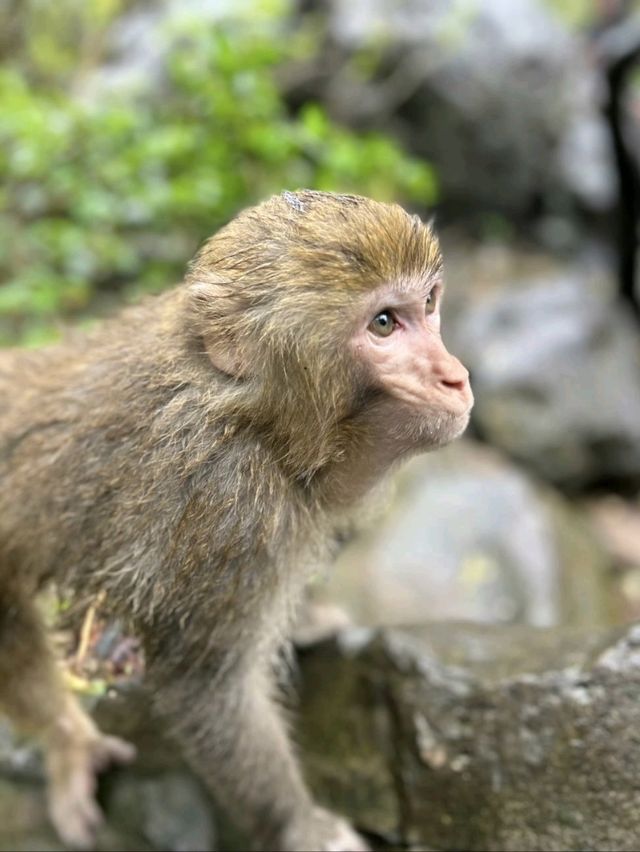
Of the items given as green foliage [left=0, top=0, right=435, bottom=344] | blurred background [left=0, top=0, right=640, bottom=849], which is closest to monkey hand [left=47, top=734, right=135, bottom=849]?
blurred background [left=0, top=0, right=640, bottom=849]

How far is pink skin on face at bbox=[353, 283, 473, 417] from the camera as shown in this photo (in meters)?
2.21

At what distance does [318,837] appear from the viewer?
2.94m

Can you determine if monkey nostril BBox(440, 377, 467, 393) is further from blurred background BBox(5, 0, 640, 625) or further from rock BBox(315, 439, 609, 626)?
rock BBox(315, 439, 609, 626)

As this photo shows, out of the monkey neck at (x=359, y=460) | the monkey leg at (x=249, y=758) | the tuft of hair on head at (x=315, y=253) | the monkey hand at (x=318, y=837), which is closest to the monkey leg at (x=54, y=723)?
the monkey leg at (x=249, y=758)

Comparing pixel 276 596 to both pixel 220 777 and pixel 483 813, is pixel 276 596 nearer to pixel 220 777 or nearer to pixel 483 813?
pixel 220 777

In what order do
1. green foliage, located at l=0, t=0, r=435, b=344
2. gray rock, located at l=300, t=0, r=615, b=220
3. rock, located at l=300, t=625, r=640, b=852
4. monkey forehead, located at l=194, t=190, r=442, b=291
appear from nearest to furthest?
monkey forehead, located at l=194, t=190, r=442, b=291 < rock, located at l=300, t=625, r=640, b=852 < green foliage, located at l=0, t=0, r=435, b=344 < gray rock, located at l=300, t=0, r=615, b=220

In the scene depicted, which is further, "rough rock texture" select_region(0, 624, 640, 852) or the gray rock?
the gray rock

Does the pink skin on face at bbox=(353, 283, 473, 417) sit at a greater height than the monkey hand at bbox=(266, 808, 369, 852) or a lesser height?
greater

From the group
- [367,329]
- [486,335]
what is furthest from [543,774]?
[486,335]

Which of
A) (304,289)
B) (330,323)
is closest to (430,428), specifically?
(330,323)

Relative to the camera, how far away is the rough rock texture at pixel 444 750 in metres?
2.73

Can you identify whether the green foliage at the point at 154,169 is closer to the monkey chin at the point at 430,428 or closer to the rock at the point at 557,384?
the rock at the point at 557,384

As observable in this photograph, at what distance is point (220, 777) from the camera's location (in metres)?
2.86

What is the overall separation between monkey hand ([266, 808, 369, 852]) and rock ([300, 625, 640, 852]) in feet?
0.68
